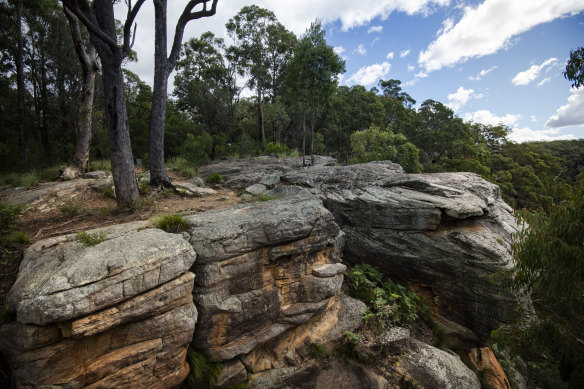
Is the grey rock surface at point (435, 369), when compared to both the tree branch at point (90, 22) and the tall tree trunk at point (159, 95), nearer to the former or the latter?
the tall tree trunk at point (159, 95)

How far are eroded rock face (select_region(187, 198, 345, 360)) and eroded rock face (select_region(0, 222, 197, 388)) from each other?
1.37ft

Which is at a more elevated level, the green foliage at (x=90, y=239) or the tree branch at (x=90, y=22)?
the tree branch at (x=90, y=22)

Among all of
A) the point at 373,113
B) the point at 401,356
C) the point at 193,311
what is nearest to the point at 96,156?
the point at 193,311

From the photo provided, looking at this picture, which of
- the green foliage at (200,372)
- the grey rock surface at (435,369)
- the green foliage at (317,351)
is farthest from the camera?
the green foliage at (317,351)

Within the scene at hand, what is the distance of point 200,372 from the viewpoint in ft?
15.4

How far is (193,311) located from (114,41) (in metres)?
6.68

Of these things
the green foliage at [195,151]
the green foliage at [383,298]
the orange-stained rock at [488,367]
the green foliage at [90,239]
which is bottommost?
the orange-stained rock at [488,367]

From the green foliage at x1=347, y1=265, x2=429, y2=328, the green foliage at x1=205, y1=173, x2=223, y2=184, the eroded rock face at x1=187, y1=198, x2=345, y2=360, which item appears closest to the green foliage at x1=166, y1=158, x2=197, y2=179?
the green foliage at x1=205, y1=173, x2=223, y2=184

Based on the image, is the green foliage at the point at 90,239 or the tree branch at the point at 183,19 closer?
the green foliage at the point at 90,239

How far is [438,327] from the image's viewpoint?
7578 millimetres

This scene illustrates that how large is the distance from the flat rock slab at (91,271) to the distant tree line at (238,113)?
15.5ft

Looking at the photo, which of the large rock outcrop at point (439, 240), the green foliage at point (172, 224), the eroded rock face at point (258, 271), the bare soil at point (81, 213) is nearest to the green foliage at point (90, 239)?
the green foliage at point (172, 224)

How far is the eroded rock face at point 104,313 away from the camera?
130 inches

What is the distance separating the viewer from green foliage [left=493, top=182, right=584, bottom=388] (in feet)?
14.1
